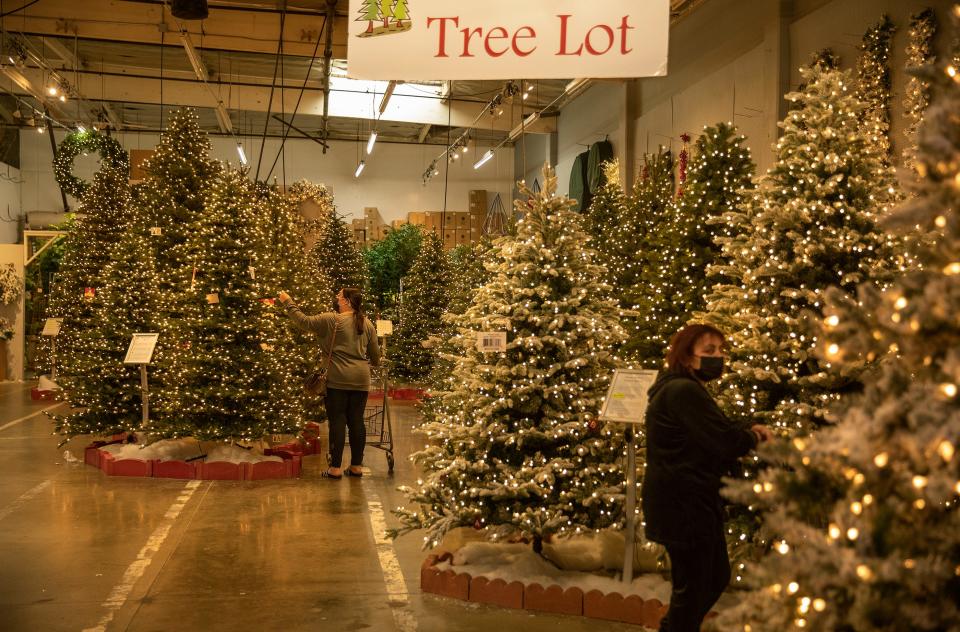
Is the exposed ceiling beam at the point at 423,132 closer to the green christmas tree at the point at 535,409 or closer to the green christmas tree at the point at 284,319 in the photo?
the green christmas tree at the point at 284,319

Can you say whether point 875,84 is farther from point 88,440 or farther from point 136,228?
point 88,440

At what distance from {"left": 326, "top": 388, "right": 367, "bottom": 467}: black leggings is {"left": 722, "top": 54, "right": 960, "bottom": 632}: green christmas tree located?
287 inches

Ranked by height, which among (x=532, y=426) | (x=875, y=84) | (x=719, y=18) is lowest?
(x=532, y=426)

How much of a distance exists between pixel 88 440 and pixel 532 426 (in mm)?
8280

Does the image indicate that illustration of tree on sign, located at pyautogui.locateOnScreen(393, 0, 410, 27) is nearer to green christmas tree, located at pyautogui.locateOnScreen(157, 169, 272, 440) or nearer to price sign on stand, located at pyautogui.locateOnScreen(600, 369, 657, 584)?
price sign on stand, located at pyautogui.locateOnScreen(600, 369, 657, 584)

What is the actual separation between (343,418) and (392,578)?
11.2 ft

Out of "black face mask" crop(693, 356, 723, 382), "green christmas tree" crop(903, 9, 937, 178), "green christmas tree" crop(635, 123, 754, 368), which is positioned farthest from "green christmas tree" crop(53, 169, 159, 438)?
"green christmas tree" crop(903, 9, 937, 178)

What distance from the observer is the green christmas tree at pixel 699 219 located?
26.9 ft

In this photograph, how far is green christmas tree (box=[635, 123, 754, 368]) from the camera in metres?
8.21

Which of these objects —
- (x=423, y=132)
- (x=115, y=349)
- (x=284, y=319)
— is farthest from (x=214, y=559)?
(x=423, y=132)

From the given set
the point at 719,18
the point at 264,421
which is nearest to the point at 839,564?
the point at 264,421

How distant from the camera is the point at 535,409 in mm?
5660

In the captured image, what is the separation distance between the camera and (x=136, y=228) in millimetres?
11195

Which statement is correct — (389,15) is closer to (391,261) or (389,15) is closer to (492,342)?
(492,342)
